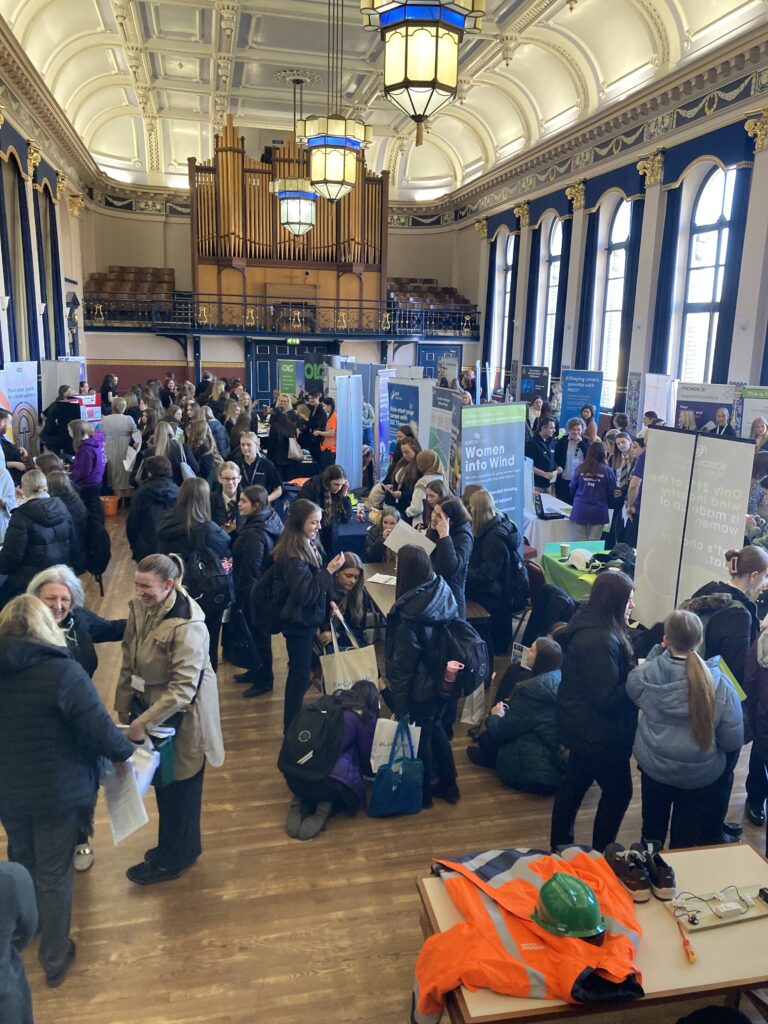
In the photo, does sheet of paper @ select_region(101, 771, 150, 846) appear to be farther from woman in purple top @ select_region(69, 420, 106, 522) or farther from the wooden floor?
woman in purple top @ select_region(69, 420, 106, 522)

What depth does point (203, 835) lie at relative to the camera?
3.92m

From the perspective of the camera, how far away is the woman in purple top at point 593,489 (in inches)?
284

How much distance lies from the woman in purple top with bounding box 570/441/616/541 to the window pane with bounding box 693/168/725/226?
7113 mm

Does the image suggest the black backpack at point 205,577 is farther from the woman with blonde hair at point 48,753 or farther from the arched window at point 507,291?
the arched window at point 507,291

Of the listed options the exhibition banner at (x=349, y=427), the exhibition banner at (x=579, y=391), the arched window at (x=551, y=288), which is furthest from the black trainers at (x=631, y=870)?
the arched window at (x=551, y=288)

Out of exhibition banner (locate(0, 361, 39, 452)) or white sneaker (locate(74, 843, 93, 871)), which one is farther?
exhibition banner (locate(0, 361, 39, 452))

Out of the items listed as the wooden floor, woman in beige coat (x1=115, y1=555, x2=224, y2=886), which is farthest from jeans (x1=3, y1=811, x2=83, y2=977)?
woman in beige coat (x1=115, y1=555, x2=224, y2=886)

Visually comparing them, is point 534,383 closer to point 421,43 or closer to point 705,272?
point 705,272

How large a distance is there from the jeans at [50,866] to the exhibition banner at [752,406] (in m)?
8.74

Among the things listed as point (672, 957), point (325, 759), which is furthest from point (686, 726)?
point (325, 759)

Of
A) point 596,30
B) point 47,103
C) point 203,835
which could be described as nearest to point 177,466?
point 203,835

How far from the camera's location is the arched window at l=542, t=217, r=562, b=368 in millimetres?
17453

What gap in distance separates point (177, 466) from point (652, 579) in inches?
156

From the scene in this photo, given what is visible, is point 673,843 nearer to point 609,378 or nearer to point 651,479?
point 651,479
